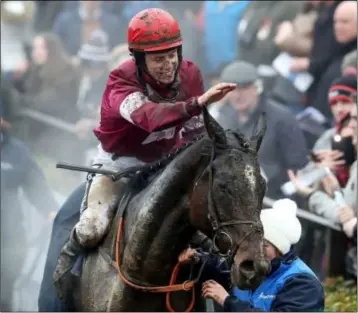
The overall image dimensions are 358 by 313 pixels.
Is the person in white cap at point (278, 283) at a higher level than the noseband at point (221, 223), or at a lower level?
lower

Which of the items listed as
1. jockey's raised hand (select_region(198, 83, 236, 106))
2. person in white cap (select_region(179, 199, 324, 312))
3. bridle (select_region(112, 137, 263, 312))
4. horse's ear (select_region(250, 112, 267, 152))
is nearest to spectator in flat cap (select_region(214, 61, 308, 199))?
person in white cap (select_region(179, 199, 324, 312))

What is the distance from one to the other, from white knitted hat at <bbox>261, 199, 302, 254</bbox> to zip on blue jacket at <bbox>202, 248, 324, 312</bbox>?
3.3 inches

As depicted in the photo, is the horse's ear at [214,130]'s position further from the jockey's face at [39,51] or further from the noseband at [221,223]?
the jockey's face at [39,51]

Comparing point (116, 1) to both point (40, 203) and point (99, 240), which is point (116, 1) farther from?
point (99, 240)

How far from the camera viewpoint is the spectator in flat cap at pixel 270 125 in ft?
39.7

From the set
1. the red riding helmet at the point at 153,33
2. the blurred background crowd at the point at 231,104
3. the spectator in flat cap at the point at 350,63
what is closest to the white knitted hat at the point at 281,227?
the red riding helmet at the point at 153,33

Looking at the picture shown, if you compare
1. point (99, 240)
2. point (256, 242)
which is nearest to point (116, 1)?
point (99, 240)

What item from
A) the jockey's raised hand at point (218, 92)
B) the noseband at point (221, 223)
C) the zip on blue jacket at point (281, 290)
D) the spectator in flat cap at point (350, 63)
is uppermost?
the jockey's raised hand at point (218, 92)

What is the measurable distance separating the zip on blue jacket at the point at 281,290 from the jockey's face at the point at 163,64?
111 centimetres

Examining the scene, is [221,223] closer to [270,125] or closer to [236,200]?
[236,200]

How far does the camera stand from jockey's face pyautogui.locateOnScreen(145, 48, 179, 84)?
787cm

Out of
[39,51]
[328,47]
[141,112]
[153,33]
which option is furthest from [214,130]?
[39,51]

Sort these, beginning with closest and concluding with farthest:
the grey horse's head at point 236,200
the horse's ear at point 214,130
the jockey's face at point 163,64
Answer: the grey horse's head at point 236,200
the horse's ear at point 214,130
the jockey's face at point 163,64

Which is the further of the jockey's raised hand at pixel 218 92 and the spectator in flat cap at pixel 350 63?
the spectator in flat cap at pixel 350 63
